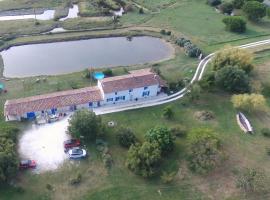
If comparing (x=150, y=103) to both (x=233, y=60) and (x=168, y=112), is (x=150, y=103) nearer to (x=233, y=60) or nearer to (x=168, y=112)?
(x=168, y=112)

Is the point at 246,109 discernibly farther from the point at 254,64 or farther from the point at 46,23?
the point at 46,23

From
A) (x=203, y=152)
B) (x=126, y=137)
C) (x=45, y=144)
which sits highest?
(x=203, y=152)

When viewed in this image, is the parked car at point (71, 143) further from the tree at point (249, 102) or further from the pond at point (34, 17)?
the pond at point (34, 17)

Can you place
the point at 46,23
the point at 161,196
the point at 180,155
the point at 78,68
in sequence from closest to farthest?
the point at 161,196 → the point at 180,155 → the point at 78,68 → the point at 46,23

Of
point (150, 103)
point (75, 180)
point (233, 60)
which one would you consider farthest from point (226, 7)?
point (75, 180)

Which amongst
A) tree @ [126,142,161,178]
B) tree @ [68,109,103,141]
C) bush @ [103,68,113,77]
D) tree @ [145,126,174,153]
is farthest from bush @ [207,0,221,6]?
tree @ [126,142,161,178]

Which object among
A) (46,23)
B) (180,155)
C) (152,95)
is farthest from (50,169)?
(46,23)
